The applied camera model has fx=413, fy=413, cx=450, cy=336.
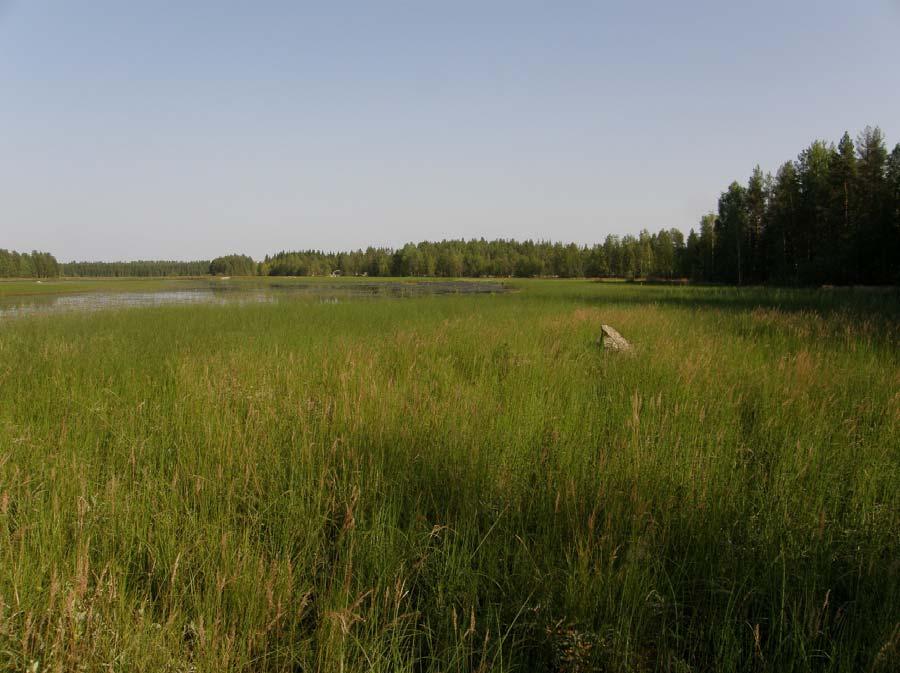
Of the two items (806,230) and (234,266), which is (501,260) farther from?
(234,266)

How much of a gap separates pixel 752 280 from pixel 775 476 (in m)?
59.1

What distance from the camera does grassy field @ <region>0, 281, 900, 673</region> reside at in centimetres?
172

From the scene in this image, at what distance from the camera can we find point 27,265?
379ft

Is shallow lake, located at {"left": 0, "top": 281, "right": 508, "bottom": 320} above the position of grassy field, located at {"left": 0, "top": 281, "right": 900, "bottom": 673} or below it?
above

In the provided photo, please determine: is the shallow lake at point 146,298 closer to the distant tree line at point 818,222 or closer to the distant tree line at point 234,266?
the distant tree line at point 818,222

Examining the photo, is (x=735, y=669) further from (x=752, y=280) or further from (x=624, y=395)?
(x=752, y=280)

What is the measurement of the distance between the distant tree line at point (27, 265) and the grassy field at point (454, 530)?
152 metres

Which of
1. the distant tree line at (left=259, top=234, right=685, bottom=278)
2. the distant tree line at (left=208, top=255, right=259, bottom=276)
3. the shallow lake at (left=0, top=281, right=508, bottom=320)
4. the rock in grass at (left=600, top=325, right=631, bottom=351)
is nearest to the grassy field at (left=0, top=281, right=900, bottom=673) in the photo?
the rock in grass at (left=600, top=325, right=631, bottom=351)

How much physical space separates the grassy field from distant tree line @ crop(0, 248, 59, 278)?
499ft

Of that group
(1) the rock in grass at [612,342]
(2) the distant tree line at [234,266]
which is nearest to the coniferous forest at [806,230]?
(1) the rock in grass at [612,342]

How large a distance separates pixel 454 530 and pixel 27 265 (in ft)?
541

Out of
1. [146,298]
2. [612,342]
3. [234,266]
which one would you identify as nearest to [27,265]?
[234,266]

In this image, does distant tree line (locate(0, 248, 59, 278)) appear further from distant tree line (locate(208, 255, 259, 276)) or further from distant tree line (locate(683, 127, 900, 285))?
distant tree line (locate(683, 127, 900, 285))

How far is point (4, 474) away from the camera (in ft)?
9.18
